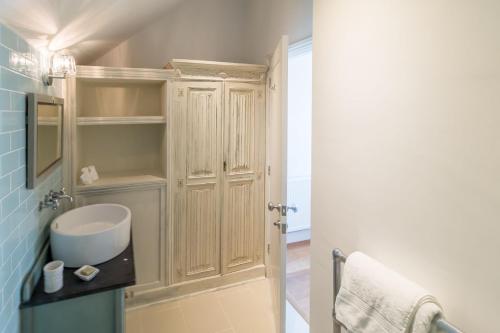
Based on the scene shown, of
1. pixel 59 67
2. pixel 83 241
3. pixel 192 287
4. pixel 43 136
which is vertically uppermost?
pixel 59 67

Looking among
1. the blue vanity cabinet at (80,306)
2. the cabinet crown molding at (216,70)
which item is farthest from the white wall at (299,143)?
the blue vanity cabinet at (80,306)

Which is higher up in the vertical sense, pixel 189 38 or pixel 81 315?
pixel 189 38

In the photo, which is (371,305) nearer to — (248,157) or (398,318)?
(398,318)

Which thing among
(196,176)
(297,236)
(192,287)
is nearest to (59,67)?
(196,176)

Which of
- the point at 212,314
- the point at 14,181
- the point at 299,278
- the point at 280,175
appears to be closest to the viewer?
the point at 14,181

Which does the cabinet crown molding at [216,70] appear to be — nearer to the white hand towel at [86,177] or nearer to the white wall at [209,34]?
the white wall at [209,34]

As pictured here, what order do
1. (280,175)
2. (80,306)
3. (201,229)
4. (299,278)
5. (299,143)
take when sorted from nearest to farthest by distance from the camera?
1. (80,306)
2. (280,175)
3. (201,229)
4. (299,278)
5. (299,143)

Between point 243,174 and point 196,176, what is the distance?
43 centimetres

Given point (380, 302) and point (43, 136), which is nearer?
point (380, 302)

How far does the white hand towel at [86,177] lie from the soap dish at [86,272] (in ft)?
3.05

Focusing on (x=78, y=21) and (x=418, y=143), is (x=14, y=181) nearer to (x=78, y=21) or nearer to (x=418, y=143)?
(x=78, y=21)

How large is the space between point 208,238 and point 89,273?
127 cm

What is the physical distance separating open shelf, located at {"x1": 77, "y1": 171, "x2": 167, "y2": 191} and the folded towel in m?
1.80

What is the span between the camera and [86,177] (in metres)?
2.31
